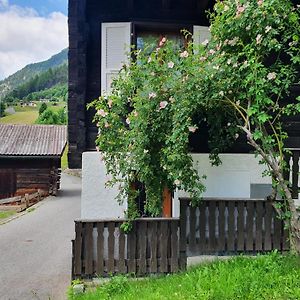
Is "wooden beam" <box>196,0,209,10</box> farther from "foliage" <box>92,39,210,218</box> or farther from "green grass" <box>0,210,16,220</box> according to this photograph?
"green grass" <box>0,210,16,220</box>

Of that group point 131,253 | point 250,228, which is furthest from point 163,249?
point 250,228

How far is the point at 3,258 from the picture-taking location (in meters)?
9.45

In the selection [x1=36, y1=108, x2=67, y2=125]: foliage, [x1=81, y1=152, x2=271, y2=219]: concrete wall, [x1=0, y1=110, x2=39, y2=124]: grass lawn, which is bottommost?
[x1=81, y1=152, x2=271, y2=219]: concrete wall

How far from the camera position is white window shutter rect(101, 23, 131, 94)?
7812 millimetres

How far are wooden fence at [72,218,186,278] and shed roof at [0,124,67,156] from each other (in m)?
15.5

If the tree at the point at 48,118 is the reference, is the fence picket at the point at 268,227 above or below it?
below

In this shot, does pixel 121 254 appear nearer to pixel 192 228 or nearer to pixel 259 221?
pixel 192 228

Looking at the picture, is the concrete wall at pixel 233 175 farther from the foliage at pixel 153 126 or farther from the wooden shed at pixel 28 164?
the wooden shed at pixel 28 164

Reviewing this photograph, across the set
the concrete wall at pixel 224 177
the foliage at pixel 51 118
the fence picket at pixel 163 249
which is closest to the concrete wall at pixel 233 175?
the concrete wall at pixel 224 177

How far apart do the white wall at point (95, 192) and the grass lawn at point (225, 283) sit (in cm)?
189

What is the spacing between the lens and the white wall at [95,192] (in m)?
7.95

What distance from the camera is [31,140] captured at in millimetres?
22906

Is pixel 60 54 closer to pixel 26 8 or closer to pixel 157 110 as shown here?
pixel 26 8

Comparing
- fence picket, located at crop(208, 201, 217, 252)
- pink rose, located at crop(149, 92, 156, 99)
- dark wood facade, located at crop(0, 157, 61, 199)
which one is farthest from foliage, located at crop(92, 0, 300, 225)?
dark wood facade, located at crop(0, 157, 61, 199)
